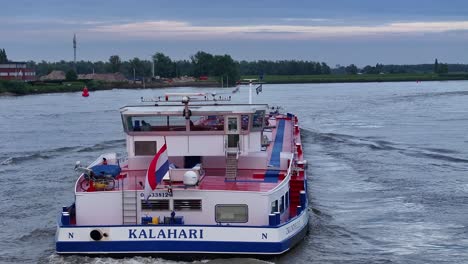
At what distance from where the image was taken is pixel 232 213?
16812mm

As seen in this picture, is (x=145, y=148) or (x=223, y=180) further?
(x=145, y=148)

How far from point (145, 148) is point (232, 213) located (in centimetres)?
319

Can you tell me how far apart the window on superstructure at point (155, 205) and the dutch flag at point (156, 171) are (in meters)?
0.74

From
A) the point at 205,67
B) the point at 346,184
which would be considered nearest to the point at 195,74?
the point at 205,67

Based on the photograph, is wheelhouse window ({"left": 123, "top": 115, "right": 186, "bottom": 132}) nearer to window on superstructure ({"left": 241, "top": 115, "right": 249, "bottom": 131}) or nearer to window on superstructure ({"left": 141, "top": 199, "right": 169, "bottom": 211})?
window on superstructure ({"left": 241, "top": 115, "right": 249, "bottom": 131})

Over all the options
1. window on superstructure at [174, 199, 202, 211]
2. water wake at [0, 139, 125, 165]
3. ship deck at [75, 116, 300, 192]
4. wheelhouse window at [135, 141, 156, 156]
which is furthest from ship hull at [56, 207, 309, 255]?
water wake at [0, 139, 125, 165]

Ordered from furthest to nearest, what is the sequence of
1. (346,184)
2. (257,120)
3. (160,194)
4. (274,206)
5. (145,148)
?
(346,184) → (257,120) → (145,148) → (274,206) → (160,194)

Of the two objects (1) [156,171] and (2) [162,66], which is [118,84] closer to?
(2) [162,66]

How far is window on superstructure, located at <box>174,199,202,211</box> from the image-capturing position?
16.8 metres

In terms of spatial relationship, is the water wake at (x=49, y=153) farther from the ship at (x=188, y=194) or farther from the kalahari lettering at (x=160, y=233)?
the kalahari lettering at (x=160, y=233)

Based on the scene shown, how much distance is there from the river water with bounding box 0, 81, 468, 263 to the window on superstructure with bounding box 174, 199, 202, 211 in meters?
1.30

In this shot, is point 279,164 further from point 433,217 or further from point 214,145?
point 433,217

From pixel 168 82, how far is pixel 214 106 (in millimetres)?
97802

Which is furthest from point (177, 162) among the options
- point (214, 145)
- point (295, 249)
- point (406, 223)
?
point (406, 223)
